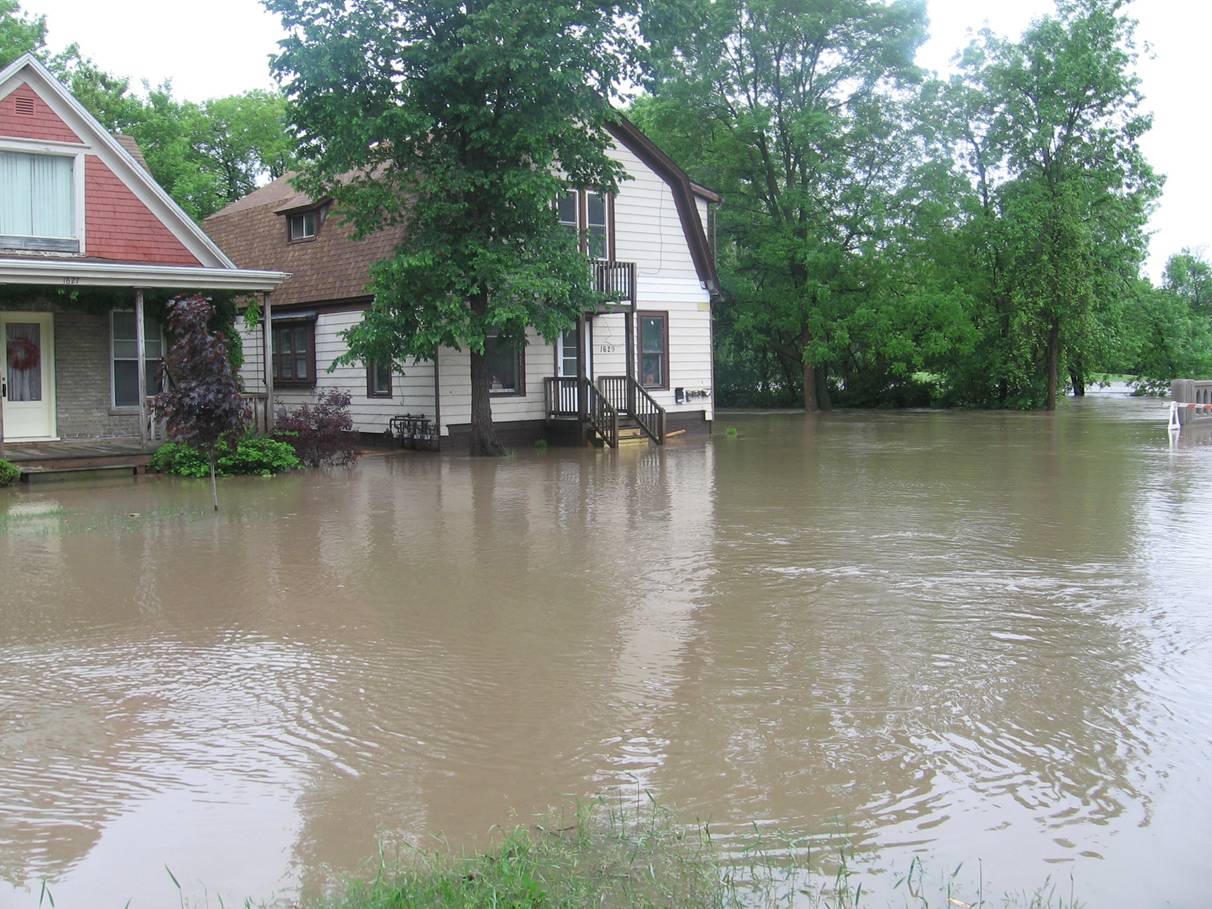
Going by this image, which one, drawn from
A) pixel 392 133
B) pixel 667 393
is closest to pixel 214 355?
pixel 392 133

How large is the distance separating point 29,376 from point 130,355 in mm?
1692

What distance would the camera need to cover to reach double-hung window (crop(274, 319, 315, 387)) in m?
26.1

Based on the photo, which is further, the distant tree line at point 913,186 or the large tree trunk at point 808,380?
the large tree trunk at point 808,380

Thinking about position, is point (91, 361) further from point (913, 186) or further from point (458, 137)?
point (913, 186)

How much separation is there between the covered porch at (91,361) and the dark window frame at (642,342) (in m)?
9.37

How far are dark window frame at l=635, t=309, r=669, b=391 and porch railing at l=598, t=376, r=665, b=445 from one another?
1.53m

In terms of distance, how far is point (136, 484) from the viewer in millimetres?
17297

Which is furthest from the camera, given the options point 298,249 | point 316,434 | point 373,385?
point 298,249

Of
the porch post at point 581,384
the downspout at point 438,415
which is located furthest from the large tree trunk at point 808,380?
the downspout at point 438,415

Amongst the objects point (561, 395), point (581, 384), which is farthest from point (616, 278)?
point (561, 395)

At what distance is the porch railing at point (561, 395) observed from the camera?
24844 mm

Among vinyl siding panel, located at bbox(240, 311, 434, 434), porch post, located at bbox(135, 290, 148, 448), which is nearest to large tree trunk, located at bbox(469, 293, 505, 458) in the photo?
vinyl siding panel, located at bbox(240, 311, 434, 434)

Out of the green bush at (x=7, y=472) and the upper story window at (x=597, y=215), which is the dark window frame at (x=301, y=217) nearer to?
the upper story window at (x=597, y=215)

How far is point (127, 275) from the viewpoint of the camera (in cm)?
1805
